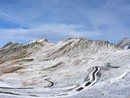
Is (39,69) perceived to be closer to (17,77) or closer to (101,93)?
(17,77)

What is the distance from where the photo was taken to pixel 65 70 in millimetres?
69438

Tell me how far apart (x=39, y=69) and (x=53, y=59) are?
997 centimetres

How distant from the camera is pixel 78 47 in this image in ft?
291

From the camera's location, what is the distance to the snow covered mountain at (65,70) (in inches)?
1799

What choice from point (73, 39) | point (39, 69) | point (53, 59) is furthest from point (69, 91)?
point (73, 39)

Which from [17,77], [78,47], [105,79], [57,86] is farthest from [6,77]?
[78,47]

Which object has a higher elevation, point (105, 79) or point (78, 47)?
point (78, 47)

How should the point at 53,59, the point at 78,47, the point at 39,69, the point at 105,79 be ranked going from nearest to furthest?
the point at 105,79, the point at 39,69, the point at 53,59, the point at 78,47

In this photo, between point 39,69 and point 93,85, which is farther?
point 39,69

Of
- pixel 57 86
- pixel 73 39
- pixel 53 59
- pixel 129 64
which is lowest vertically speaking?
pixel 57 86

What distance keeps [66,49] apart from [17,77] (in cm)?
2381

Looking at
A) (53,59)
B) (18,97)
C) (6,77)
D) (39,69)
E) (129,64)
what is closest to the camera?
(18,97)

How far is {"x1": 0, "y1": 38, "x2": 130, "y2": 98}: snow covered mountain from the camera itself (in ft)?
150

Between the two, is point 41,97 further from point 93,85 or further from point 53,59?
point 53,59
